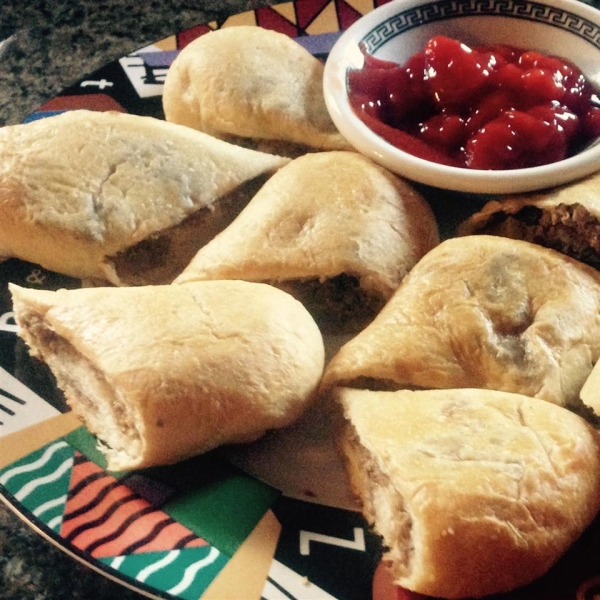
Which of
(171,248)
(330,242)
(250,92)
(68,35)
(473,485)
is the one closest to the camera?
(473,485)

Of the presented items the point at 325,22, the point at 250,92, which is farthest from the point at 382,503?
the point at 325,22

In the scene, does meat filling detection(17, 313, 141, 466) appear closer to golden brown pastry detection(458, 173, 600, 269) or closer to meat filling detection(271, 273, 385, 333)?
meat filling detection(271, 273, 385, 333)

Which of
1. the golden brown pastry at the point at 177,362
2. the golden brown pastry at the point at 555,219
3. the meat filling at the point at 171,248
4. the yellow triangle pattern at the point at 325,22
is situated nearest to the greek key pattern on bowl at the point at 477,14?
the yellow triangle pattern at the point at 325,22

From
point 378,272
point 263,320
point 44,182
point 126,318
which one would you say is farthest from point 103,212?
point 378,272

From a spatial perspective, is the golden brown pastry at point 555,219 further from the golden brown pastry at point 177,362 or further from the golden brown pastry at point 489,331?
the golden brown pastry at point 177,362

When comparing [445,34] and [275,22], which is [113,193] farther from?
[445,34]

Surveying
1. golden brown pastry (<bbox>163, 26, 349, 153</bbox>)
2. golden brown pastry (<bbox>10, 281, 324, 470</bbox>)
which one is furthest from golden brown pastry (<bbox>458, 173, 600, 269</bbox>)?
golden brown pastry (<bbox>10, 281, 324, 470</bbox>)
